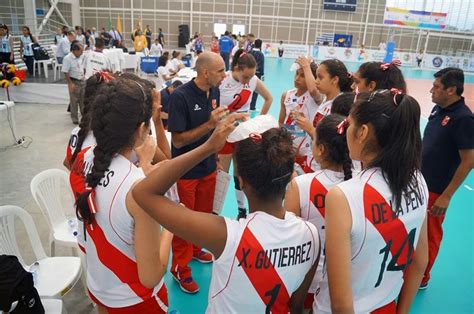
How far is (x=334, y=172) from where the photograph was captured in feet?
5.99

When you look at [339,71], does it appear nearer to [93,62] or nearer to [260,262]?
[260,262]

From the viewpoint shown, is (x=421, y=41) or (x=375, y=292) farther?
(x=421, y=41)

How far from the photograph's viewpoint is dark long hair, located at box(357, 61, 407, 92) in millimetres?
2744

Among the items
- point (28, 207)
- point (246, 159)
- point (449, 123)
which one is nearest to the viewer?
point (246, 159)

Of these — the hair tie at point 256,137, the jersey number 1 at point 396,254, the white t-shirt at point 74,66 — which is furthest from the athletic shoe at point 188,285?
the white t-shirt at point 74,66

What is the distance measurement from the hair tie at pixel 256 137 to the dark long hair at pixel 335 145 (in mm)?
697

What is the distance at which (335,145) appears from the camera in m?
1.83

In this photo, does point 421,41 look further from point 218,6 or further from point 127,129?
point 127,129

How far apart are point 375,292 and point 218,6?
3052cm

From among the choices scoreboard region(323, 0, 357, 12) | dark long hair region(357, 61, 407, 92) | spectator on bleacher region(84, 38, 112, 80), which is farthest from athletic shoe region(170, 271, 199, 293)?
scoreboard region(323, 0, 357, 12)

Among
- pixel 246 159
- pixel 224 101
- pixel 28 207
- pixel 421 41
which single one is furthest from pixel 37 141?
pixel 421 41

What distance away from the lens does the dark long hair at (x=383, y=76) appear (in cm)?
274

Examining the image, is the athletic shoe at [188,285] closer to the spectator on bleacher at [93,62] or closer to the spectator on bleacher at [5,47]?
the spectator on bleacher at [93,62]

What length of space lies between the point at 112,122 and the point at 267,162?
71cm
